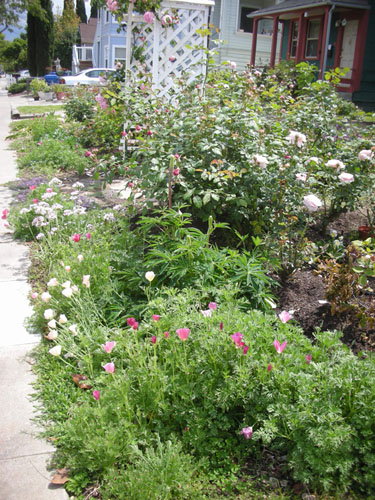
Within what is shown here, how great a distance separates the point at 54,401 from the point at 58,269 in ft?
4.22

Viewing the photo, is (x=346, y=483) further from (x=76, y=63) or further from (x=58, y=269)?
(x=76, y=63)

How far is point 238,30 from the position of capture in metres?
22.3

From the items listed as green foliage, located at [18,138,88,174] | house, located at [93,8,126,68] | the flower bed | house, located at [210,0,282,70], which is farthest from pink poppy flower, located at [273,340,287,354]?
house, located at [93,8,126,68]

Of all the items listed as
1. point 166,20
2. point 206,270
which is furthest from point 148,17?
point 206,270

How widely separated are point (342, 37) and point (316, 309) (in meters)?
16.7

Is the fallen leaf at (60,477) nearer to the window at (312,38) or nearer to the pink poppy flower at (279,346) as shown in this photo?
the pink poppy flower at (279,346)

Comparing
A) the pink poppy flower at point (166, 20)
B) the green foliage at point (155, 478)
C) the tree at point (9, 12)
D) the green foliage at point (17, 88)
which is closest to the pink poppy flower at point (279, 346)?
the green foliage at point (155, 478)

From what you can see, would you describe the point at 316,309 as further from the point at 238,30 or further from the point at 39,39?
the point at 39,39

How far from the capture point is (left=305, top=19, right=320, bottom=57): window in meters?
17.8

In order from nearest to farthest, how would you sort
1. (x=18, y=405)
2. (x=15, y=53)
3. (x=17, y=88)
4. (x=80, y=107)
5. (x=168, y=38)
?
(x=18, y=405) → (x=168, y=38) → (x=80, y=107) → (x=17, y=88) → (x=15, y=53)

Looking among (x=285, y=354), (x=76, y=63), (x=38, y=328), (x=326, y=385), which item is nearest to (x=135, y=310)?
(x=38, y=328)

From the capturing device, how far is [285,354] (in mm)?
2232

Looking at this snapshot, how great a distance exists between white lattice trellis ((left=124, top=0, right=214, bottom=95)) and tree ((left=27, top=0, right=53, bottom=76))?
26195mm

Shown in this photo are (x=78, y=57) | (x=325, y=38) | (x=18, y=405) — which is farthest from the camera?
(x=78, y=57)
